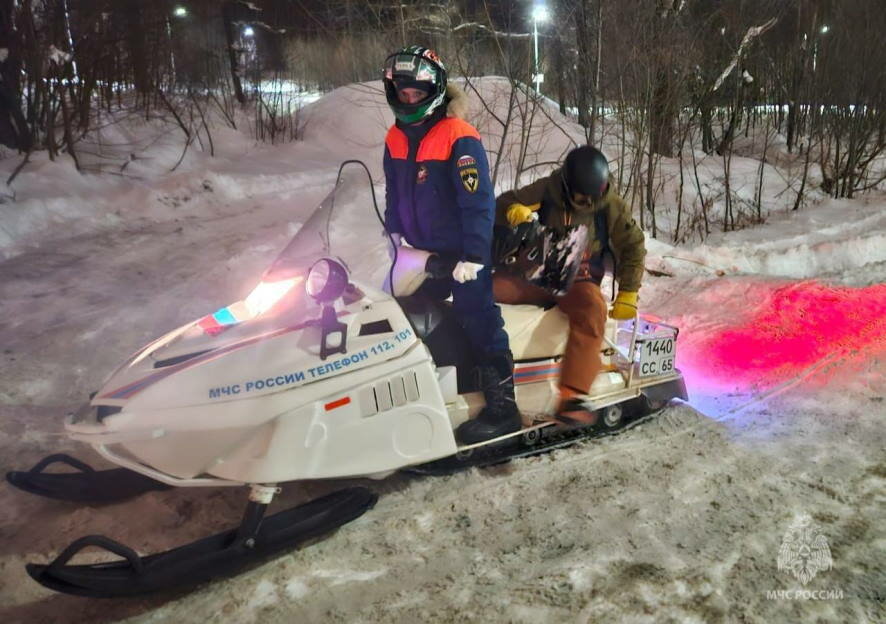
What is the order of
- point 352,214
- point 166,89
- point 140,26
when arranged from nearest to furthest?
point 352,214 < point 140,26 < point 166,89

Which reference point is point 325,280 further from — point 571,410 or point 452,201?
point 571,410

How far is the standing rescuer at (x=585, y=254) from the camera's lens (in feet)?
11.8

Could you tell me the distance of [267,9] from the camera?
21.2 meters

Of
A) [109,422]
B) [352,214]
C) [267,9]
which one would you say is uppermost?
[267,9]

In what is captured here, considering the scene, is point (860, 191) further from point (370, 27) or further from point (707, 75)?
point (370, 27)

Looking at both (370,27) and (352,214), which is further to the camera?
(370,27)

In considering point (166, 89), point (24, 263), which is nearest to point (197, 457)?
point (24, 263)

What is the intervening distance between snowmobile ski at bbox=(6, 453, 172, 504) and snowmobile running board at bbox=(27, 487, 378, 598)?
56 centimetres

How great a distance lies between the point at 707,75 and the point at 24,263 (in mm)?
10791

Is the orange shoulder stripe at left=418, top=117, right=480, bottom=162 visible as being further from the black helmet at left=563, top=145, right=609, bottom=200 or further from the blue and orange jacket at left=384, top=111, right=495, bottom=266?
the black helmet at left=563, top=145, right=609, bottom=200

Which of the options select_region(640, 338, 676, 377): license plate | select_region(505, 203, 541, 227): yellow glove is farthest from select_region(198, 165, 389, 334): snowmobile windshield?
select_region(640, 338, 676, 377): license plate

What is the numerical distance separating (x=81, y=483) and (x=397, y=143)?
2.21 m

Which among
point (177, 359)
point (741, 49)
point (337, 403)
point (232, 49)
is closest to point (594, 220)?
point (337, 403)

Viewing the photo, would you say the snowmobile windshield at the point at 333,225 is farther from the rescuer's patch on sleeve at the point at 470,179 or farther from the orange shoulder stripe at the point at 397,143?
the rescuer's patch on sleeve at the point at 470,179
